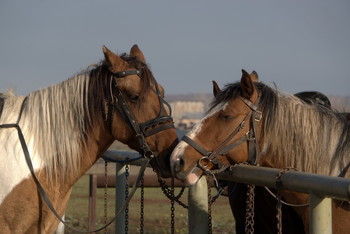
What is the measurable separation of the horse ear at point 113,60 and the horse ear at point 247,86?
2.99ft

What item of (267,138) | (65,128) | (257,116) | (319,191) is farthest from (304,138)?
(65,128)

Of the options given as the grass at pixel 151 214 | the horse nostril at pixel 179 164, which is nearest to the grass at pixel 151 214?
the grass at pixel 151 214

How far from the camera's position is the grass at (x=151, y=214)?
10.1 metres

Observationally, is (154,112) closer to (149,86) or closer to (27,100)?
(149,86)

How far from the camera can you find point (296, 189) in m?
2.90

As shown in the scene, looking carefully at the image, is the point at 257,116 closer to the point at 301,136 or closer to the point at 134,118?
the point at 301,136

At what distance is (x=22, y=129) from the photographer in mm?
3812

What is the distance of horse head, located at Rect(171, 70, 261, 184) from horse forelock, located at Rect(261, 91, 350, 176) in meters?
0.13

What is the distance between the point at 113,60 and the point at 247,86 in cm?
103

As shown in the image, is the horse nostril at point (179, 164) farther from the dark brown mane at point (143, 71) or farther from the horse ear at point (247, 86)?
the horse ear at point (247, 86)

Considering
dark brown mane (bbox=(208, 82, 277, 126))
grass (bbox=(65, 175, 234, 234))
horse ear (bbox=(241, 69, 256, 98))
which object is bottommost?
grass (bbox=(65, 175, 234, 234))

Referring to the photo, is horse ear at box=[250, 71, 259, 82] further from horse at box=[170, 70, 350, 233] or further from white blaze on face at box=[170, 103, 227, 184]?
white blaze on face at box=[170, 103, 227, 184]

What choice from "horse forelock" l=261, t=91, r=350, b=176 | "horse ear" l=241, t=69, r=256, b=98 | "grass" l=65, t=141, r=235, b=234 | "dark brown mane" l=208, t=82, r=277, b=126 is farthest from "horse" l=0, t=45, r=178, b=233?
"grass" l=65, t=141, r=235, b=234

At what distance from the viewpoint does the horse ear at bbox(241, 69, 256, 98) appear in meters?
4.09
